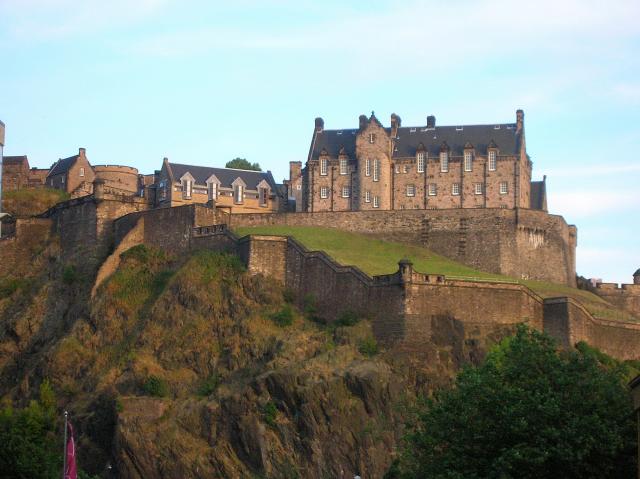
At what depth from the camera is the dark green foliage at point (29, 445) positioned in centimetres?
6431

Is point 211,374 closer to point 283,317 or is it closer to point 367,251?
point 283,317

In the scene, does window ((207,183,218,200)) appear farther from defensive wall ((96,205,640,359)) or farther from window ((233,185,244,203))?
defensive wall ((96,205,640,359))

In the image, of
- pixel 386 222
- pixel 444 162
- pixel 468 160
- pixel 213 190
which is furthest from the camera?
pixel 213 190

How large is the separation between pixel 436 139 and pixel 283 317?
83.0 ft

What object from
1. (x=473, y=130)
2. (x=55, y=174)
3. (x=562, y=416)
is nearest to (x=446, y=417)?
(x=562, y=416)

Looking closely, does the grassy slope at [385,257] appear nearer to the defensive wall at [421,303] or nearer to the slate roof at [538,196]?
the defensive wall at [421,303]

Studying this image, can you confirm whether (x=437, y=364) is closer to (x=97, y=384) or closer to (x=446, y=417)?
(x=97, y=384)

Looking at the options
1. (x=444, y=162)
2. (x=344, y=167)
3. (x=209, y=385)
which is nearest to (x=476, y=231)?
(x=444, y=162)

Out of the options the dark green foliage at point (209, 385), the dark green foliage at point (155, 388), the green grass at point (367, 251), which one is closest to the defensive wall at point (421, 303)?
the green grass at point (367, 251)

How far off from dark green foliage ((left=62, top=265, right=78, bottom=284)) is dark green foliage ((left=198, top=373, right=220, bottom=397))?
623 inches

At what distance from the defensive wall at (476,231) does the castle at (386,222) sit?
9 centimetres

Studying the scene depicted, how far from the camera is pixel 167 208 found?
96.2 m

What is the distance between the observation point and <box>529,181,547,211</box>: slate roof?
352 ft

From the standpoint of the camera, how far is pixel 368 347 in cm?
8288
